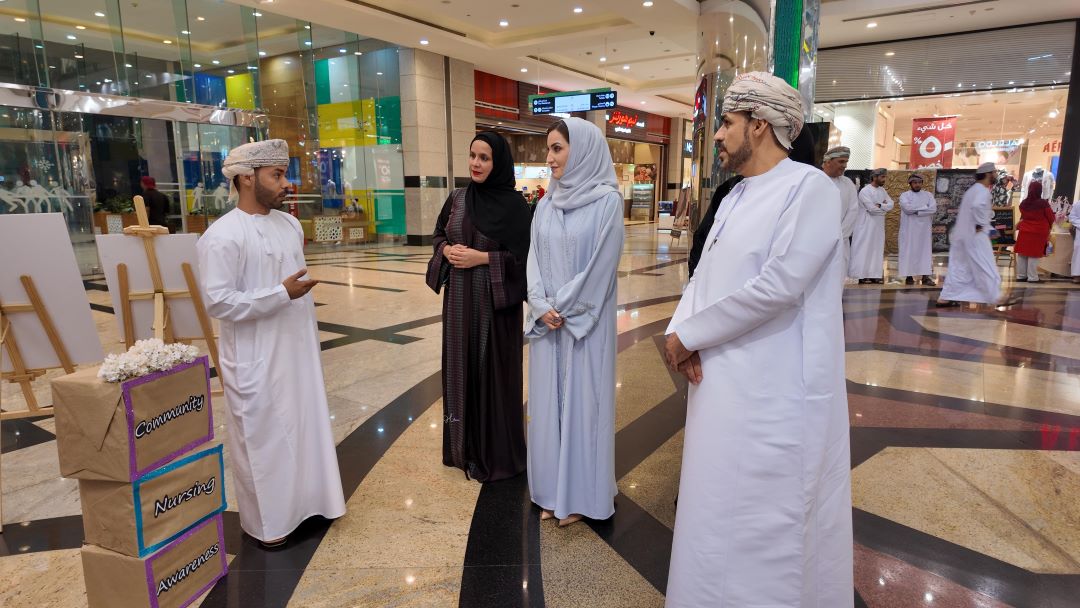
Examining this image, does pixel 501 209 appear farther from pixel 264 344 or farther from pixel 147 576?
pixel 147 576

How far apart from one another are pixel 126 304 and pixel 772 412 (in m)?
3.15

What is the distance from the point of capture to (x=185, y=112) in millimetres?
10211

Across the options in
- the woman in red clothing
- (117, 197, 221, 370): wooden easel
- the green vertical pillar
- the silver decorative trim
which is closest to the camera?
(117, 197, 221, 370): wooden easel

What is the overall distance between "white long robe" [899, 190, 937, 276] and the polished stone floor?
3.87m

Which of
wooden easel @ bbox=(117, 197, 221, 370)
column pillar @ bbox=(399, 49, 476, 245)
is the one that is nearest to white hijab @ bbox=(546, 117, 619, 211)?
wooden easel @ bbox=(117, 197, 221, 370)

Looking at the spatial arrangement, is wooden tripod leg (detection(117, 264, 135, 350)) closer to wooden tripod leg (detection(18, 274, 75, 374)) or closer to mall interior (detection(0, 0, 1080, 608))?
mall interior (detection(0, 0, 1080, 608))

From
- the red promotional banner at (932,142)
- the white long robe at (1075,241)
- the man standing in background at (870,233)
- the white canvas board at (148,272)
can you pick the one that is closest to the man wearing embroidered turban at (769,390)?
the white canvas board at (148,272)

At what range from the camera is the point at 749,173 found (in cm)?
156

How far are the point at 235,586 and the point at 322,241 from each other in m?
12.1

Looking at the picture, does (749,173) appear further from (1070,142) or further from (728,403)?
(1070,142)

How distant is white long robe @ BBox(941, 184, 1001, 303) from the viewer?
20.4ft

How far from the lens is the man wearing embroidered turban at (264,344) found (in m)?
2.08

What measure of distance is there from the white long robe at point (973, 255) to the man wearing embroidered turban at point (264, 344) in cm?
674

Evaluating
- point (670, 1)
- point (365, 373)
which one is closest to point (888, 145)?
point (670, 1)
